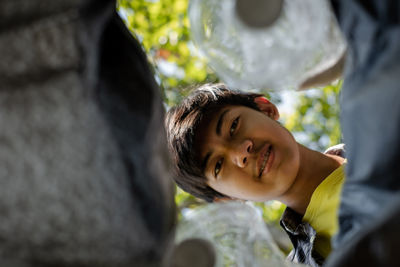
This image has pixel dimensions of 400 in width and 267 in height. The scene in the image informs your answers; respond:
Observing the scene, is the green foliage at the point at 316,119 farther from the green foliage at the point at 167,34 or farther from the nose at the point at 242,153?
the nose at the point at 242,153

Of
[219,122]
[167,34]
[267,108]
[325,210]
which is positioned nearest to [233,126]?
[219,122]

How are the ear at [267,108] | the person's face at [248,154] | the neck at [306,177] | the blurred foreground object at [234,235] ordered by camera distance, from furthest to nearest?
the ear at [267,108] < the neck at [306,177] < the person's face at [248,154] < the blurred foreground object at [234,235]

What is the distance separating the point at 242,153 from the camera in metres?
1.52

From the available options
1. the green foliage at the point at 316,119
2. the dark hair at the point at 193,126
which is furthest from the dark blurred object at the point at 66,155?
the green foliage at the point at 316,119

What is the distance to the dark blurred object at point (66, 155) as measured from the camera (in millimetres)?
539

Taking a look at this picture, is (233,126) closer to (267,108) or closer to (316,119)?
(267,108)

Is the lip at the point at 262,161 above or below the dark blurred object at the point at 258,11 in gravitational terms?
below

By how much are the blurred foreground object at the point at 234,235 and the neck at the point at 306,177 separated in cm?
56

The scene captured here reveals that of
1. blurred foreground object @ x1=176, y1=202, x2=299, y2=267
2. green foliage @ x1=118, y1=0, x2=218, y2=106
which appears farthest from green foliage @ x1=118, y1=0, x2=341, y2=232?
blurred foreground object @ x1=176, y1=202, x2=299, y2=267

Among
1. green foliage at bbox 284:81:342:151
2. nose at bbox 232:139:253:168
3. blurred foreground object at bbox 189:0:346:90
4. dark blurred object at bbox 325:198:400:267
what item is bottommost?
green foliage at bbox 284:81:342:151

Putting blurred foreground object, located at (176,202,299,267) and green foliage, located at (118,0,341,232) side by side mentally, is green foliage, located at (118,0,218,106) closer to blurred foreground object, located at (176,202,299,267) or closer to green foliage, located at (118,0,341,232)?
green foliage, located at (118,0,341,232)

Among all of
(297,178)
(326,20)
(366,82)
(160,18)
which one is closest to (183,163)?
(297,178)

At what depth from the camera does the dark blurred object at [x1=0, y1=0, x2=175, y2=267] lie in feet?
1.77

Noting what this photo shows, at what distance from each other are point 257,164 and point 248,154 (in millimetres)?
50
